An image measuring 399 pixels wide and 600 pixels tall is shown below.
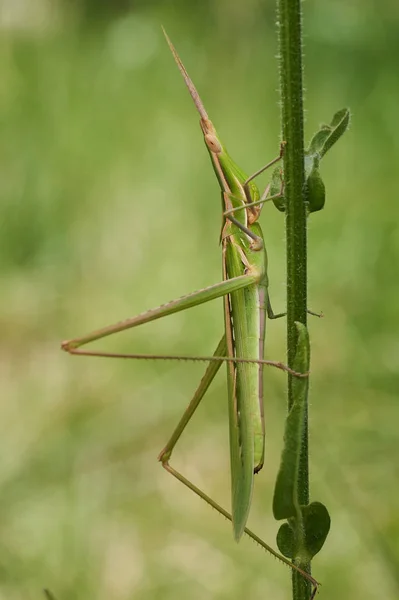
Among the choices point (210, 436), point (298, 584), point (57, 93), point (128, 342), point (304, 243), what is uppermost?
point (57, 93)

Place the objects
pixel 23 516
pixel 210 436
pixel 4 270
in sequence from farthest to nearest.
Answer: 1. pixel 4 270
2. pixel 210 436
3. pixel 23 516

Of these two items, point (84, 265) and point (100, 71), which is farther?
point (100, 71)

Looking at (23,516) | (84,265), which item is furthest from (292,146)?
(84,265)

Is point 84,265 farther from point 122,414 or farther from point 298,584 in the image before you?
point 298,584

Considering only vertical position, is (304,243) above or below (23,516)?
above

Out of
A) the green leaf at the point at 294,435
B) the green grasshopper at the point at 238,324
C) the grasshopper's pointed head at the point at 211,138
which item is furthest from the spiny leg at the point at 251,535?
the grasshopper's pointed head at the point at 211,138

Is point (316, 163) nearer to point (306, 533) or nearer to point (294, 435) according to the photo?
point (294, 435)
